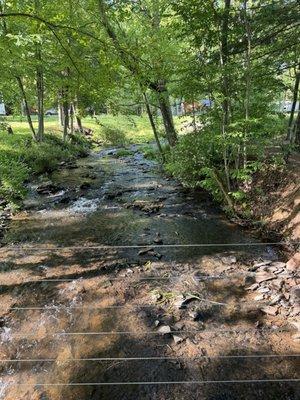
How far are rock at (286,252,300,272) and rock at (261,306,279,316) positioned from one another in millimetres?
1319

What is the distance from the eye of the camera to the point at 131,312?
6305 millimetres

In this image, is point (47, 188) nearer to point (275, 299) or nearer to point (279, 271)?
point (279, 271)

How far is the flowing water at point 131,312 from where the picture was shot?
4.84 metres

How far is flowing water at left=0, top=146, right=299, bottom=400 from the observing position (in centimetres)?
484

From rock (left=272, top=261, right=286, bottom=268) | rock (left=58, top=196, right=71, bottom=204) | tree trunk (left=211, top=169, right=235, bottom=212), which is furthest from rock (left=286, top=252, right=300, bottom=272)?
rock (left=58, top=196, right=71, bottom=204)

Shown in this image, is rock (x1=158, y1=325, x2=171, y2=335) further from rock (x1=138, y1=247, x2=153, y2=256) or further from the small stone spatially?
rock (x1=138, y1=247, x2=153, y2=256)

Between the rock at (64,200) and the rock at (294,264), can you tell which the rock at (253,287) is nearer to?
the rock at (294,264)

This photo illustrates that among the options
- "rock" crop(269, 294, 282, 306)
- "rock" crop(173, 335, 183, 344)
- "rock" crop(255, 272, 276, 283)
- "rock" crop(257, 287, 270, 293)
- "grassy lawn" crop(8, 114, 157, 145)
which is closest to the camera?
"rock" crop(173, 335, 183, 344)

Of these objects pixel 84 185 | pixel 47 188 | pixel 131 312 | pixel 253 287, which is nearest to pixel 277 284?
pixel 253 287

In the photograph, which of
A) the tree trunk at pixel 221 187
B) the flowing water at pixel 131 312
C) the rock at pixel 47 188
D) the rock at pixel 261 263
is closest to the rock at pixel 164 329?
the flowing water at pixel 131 312

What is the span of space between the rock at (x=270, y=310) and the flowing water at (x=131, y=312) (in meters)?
0.17

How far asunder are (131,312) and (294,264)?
11.8ft

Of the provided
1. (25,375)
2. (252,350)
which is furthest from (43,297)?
(252,350)

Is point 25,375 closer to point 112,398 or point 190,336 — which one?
point 112,398
